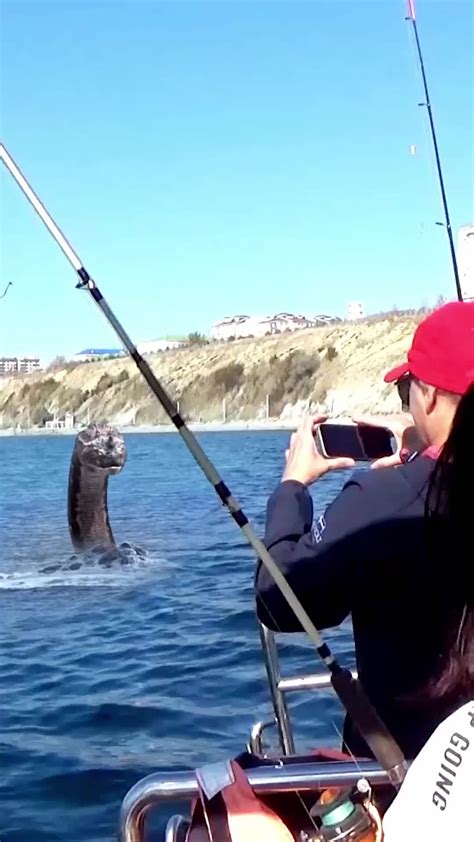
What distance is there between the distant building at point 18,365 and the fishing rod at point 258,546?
107853 millimetres

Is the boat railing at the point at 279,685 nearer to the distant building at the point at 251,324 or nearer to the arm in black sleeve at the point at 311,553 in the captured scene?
the arm in black sleeve at the point at 311,553

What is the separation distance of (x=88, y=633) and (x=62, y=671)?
5.08ft

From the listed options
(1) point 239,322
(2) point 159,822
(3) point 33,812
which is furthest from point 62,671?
(1) point 239,322

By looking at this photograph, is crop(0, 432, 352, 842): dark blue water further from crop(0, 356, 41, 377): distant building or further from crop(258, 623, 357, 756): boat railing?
crop(0, 356, 41, 377): distant building

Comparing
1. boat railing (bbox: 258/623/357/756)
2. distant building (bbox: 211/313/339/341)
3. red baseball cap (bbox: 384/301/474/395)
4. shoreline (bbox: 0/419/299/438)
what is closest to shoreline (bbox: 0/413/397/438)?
shoreline (bbox: 0/419/299/438)

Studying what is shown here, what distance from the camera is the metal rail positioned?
238cm

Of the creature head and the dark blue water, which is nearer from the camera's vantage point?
the dark blue water

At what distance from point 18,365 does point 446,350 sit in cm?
11667

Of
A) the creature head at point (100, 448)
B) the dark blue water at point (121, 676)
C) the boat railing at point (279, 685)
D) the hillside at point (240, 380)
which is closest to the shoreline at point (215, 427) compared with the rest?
the hillside at point (240, 380)

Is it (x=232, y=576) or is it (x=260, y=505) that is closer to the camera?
(x=232, y=576)

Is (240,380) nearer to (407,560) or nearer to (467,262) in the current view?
(467,262)

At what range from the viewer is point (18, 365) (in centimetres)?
11688

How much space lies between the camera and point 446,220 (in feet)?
21.0

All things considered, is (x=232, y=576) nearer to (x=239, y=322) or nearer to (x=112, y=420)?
(x=112, y=420)
